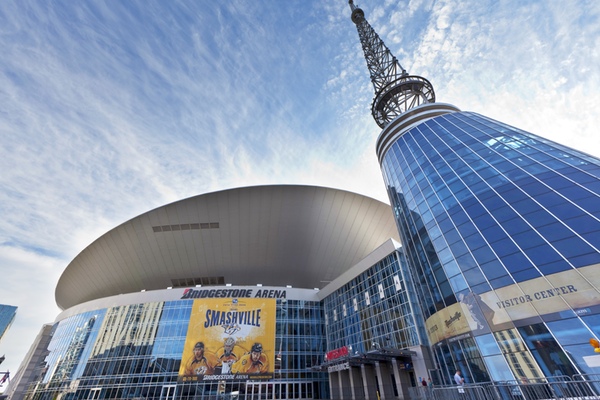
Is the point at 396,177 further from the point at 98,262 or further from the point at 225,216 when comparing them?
the point at 98,262

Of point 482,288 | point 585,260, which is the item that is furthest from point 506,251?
point 585,260

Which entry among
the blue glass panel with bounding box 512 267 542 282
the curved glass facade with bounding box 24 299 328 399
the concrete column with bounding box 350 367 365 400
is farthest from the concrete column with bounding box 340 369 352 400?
the blue glass panel with bounding box 512 267 542 282

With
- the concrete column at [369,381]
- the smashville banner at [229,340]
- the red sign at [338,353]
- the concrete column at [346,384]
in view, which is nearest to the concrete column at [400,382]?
the concrete column at [369,381]

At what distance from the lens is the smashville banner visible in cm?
3481

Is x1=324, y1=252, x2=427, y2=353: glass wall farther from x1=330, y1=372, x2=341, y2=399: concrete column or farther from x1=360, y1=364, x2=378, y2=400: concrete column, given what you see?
x1=330, y1=372, x2=341, y2=399: concrete column

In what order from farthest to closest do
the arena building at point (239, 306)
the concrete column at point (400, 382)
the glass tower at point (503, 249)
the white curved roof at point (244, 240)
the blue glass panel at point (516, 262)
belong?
1. the white curved roof at point (244, 240)
2. the arena building at point (239, 306)
3. the concrete column at point (400, 382)
4. the blue glass panel at point (516, 262)
5. the glass tower at point (503, 249)

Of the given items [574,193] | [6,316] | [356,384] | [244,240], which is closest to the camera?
[574,193]

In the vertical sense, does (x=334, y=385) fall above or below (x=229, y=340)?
below

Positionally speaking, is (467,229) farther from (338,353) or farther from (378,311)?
(338,353)

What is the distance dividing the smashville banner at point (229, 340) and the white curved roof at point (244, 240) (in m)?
8.01

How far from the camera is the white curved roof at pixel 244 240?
42281mm

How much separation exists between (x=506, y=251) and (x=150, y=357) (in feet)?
131

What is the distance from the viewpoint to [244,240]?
1762 inches

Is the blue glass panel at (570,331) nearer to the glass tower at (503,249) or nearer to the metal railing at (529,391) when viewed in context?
the glass tower at (503,249)
